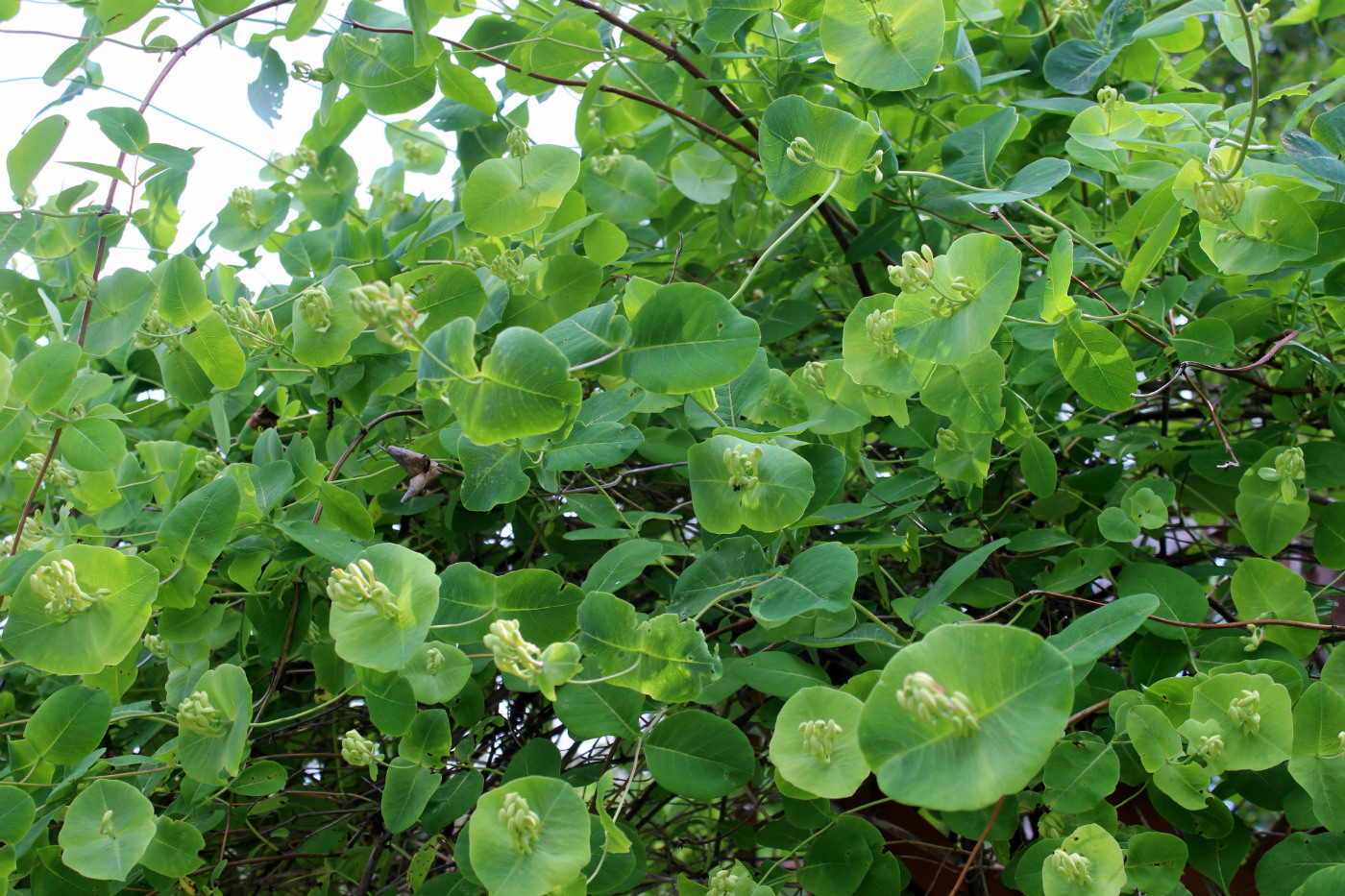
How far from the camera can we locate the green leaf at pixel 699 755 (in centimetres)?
62

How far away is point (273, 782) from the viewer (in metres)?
0.80

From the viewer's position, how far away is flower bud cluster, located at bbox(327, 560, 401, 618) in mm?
553

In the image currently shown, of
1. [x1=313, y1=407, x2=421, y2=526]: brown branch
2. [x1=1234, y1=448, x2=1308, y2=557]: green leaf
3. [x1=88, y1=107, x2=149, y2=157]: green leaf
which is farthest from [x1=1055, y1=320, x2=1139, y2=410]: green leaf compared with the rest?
[x1=88, y1=107, x2=149, y2=157]: green leaf

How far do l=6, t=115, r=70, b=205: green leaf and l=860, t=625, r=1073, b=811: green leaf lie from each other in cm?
99

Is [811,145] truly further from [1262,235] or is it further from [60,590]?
[60,590]

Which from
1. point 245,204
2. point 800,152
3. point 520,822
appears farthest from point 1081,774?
point 245,204

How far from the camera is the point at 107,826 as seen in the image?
2.17 feet

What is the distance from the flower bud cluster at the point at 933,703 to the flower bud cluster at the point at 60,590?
573 millimetres

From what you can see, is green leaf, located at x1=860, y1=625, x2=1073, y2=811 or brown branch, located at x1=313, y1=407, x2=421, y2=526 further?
brown branch, located at x1=313, y1=407, x2=421, y2=526

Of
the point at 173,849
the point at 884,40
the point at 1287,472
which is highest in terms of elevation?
the point at 884,40

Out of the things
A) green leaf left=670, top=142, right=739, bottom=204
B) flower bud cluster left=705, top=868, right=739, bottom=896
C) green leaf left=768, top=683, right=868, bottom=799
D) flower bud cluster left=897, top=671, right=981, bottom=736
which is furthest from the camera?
green leaf left=670, top=142, right=739, bottom=204

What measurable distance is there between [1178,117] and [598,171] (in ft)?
1.95

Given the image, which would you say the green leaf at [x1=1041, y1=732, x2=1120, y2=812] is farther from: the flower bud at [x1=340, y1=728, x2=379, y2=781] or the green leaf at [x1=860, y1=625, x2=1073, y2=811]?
the flower bud at [x1=340, y1=728, x2=379, y2=781]

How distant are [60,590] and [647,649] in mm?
424
